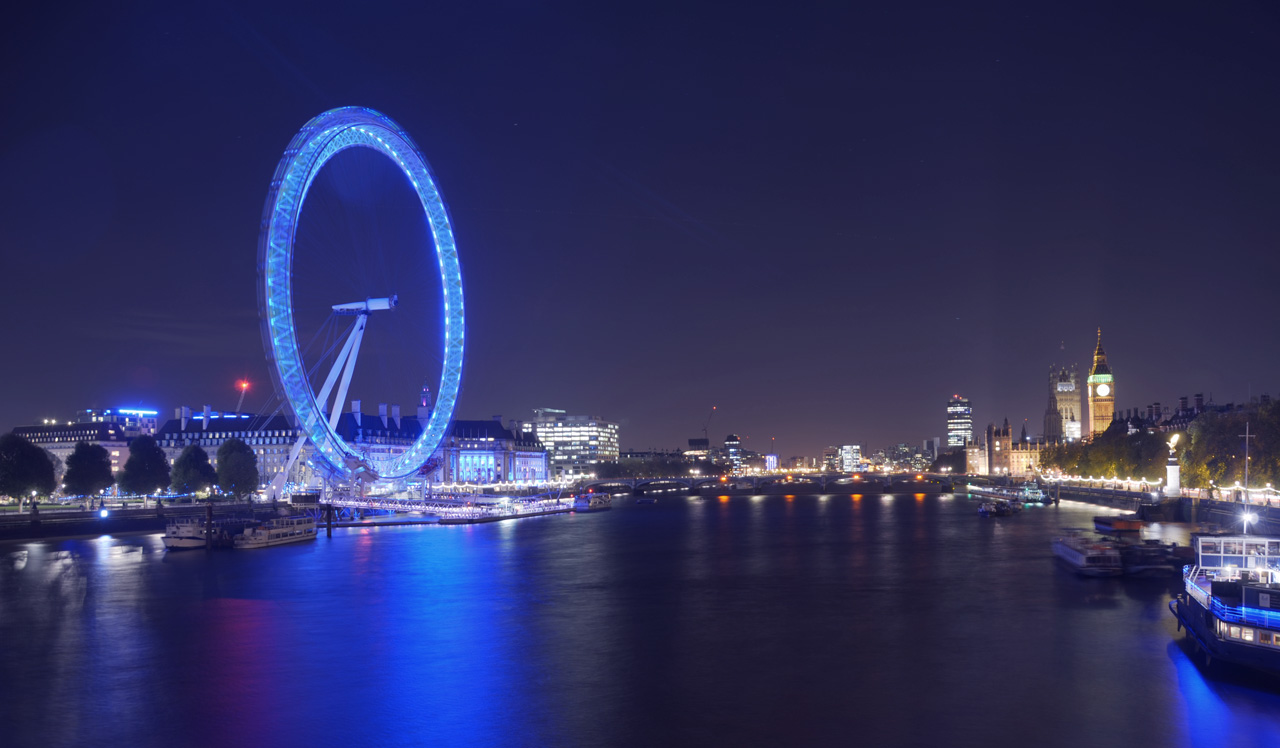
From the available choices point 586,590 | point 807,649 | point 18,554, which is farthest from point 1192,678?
point 18,554

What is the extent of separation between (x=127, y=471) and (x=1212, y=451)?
264 ft

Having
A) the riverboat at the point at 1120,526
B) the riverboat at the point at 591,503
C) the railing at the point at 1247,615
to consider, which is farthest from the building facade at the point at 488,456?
the railing at the point at 1247,615

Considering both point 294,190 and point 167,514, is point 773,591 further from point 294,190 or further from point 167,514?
point 167,514

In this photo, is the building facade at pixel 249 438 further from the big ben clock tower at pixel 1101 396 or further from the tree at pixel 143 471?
the big ben clock tower at pixel 1101 396

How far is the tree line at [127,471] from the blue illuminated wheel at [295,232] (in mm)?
22802

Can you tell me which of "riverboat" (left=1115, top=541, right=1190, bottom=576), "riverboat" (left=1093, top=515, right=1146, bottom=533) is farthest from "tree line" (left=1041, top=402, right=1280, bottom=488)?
"riverboat" (left=1115, top=541, right=1190, bottom=576)

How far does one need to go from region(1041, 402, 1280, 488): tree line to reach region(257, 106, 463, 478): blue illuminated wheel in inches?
1919

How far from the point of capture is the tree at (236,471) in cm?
8656

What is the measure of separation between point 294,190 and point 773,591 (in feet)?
109

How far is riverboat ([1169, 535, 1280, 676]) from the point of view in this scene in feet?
68.7

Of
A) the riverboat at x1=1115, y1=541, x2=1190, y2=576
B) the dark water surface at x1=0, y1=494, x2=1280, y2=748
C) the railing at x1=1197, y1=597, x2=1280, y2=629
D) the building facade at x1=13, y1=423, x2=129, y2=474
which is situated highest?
the building facade at x1=13, y1=423, x2=129, y2=474

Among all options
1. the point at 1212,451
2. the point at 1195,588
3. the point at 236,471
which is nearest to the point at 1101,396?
the point at 1212,451

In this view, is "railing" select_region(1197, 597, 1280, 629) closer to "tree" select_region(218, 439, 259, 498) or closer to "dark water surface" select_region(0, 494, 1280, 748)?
"dark water surface" select_region(0, 494, 1280, 748)

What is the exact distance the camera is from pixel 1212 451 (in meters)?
64.8
